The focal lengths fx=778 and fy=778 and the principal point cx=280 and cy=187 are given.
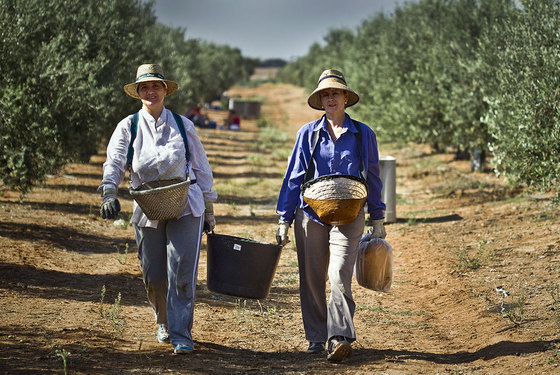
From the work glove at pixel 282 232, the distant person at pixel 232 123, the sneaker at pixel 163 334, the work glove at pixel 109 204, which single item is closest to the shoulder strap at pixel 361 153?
the work glove at pixel 282 232

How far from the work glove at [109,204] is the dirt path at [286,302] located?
98 centimetres

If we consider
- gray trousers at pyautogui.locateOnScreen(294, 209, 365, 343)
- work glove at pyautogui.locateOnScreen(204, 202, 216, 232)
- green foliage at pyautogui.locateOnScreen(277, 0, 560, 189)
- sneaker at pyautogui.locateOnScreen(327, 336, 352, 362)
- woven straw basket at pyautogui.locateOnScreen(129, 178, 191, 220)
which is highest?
green foliage at pyautogui.locateOnScreen(277, 0, 560, 189)

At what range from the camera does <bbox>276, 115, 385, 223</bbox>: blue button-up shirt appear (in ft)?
19.1

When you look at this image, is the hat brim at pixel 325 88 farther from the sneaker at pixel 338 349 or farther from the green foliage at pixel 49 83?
the green foliage at pixel 49 83

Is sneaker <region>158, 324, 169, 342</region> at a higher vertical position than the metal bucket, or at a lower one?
lower

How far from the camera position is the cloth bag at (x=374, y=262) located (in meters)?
6.04

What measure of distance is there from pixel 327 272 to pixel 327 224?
48 centimetres

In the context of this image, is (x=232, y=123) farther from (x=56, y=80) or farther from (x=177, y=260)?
(x=177, y=260)

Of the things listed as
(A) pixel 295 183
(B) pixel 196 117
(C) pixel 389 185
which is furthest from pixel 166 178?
(B) pixel 196 117

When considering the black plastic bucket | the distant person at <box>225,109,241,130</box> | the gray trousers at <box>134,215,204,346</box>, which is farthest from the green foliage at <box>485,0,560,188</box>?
the distant person at <box>225,109,241,130</box>

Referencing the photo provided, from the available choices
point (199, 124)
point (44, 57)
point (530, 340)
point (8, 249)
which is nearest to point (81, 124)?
point (44, 57)

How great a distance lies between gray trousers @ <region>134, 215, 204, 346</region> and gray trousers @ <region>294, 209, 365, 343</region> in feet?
2.69

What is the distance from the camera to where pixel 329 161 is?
5816 millimetres

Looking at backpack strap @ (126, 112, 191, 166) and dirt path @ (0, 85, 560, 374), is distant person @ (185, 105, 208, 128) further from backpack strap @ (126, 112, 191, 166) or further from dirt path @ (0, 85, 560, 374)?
backpack strap @ (126, 112, 191, 166)
